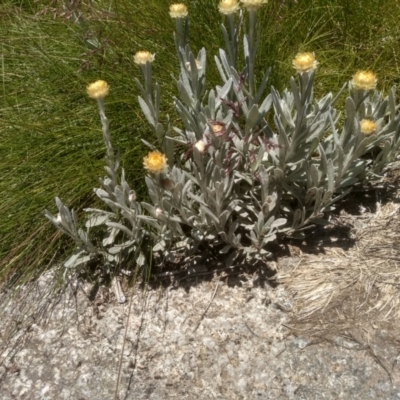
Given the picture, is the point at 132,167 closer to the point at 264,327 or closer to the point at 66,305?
the point at 66,305

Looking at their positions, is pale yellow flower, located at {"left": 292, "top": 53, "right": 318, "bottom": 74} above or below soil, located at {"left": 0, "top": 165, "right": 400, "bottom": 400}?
above

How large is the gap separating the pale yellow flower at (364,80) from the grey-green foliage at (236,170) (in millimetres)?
41

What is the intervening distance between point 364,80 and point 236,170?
462 millimetres

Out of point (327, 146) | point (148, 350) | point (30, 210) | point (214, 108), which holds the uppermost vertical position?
point (214, 108)

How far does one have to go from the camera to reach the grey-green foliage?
5.02 ft

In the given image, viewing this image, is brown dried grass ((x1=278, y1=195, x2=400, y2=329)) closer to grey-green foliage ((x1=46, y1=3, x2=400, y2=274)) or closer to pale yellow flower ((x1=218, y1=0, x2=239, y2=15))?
grey-green foliage ((x1=46, y1=3, x2=400, y2=274))

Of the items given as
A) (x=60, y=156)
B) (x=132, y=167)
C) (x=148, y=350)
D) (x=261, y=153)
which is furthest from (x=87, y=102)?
(x=148, y=350)

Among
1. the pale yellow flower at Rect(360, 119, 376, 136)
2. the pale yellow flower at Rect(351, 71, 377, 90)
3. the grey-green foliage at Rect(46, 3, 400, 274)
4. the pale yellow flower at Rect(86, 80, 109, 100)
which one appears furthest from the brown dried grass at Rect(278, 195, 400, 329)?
the pale yellow flower at Rect(86, 80, 109, 100)

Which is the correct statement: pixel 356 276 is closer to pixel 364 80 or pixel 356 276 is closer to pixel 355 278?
pixel 355 278

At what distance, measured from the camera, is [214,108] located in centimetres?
162

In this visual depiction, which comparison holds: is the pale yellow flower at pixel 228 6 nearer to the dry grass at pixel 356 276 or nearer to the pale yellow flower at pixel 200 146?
the pale yellow flower at pixel 200 146

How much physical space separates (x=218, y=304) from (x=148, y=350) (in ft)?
0.78

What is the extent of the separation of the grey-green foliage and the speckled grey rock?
0.46 feet

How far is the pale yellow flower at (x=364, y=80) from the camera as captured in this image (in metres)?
1.38
